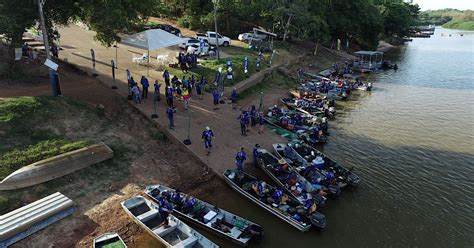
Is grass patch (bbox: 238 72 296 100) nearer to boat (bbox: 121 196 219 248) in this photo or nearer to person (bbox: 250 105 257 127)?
person (bbox: 250 105 257 127)

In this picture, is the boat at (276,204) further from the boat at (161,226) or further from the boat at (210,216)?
the boat at (161,226)

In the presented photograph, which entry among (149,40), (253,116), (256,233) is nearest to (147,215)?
(256,233)

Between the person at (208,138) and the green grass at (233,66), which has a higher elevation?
the green grass at (233,66)

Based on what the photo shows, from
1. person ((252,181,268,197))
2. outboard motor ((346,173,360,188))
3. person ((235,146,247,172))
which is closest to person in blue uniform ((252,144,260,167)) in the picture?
person ((235,146,247,172))

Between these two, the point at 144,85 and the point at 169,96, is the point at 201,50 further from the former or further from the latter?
the point at 169,96

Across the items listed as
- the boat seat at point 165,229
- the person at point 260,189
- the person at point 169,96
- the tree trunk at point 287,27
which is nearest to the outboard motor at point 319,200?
the person at point 260,189

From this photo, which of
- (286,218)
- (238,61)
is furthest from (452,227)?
(238,61)

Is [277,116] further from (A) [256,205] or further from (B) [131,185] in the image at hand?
(B) [131,185]
